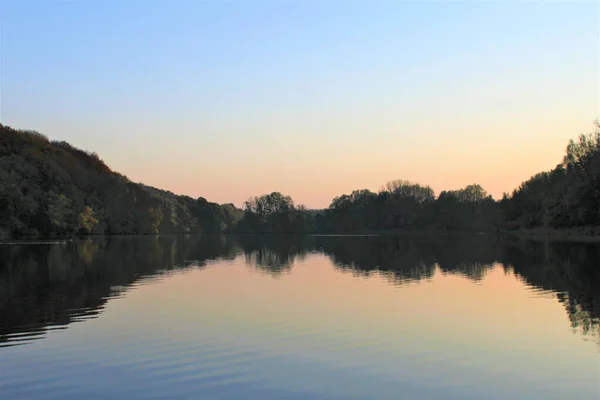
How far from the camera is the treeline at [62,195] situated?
97.1m

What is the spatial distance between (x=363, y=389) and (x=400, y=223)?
7209 inches

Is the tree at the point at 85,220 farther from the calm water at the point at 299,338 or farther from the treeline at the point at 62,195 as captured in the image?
the calm water at the point at 299,338

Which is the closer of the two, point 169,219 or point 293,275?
point 293,275

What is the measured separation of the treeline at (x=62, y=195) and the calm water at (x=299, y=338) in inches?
2707

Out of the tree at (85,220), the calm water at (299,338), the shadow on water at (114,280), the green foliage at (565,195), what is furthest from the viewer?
the tree at (85,220)

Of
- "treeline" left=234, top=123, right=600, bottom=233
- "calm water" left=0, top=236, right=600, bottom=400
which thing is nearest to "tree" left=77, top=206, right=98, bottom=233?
"calm water" left=0, top=236, right=600, bottom=400

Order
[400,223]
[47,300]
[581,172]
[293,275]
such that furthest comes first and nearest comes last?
[400,223] → [581,172] → [293,275] → [47,300]

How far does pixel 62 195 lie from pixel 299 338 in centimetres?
10192

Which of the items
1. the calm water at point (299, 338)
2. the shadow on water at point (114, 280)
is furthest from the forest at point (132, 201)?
the calm water at point (299, 338)

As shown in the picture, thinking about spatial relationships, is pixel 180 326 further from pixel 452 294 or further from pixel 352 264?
pixel 352 264

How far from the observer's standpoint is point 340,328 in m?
19.3

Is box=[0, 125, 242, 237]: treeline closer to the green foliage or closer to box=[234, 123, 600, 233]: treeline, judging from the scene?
box=[234, 123, 600, 233]: treeline

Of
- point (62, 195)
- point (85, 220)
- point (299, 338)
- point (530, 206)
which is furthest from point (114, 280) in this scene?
point (530, 206)

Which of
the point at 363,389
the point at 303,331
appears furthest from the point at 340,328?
the point at 363,389
